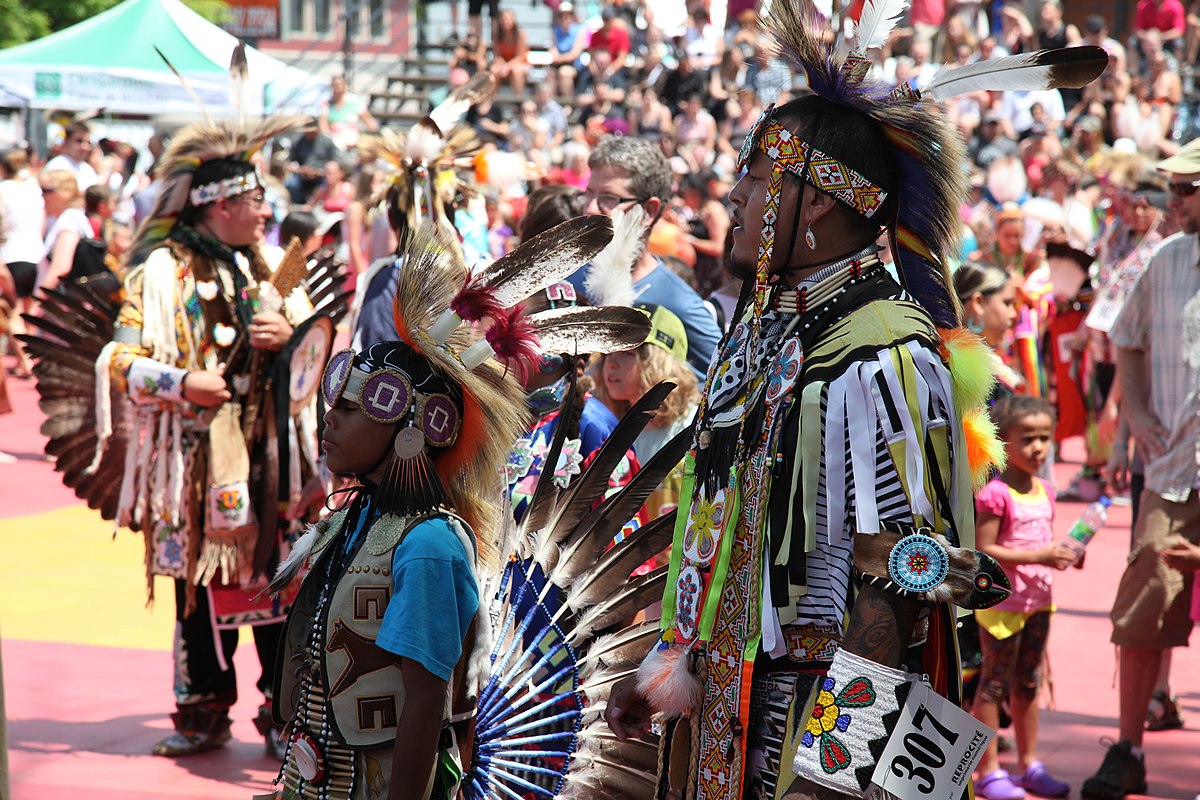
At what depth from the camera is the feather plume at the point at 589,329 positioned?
105 inches

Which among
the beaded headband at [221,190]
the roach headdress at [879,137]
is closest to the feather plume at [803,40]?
the roach headdress at [879,137]

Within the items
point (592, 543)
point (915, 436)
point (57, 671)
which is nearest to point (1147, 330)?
point (592, 543)

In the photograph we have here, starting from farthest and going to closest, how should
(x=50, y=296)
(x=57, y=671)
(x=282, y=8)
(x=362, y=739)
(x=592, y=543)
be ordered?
1. (x=282, y=8)
2. (x=57, y=671)
3. (x=50, y=296)
4. (x=592, y=543)
5. (x=362, y=739)

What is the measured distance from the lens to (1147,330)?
15.4ft

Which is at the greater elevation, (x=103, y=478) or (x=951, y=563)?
(x=951, y=563)

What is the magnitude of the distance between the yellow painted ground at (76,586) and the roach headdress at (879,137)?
173 inches

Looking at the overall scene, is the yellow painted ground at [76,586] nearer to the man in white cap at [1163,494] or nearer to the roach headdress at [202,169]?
the roach headdress at [202,169]

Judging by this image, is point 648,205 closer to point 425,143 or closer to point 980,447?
point 425,143

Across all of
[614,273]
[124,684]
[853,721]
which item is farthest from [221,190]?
[853,721]

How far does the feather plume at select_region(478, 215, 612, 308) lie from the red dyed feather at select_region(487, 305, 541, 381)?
1.0 inches

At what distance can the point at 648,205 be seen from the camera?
4.80 metres

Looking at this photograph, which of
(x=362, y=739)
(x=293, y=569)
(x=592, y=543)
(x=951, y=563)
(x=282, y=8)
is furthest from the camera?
(x=282, y=8)

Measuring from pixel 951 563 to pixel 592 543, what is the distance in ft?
3.53

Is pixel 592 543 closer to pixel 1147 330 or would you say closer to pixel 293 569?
pixel 293 569
